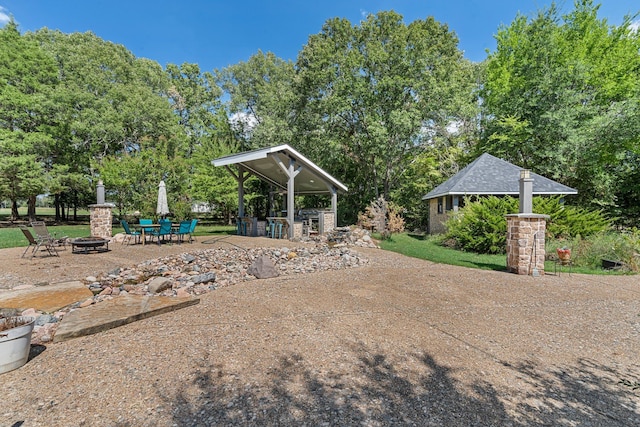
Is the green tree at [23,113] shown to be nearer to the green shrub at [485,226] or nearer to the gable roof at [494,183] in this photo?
the green shrub at [485,226]

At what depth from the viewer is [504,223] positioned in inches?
408

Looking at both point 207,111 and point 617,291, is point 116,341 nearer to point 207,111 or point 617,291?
point 617,291

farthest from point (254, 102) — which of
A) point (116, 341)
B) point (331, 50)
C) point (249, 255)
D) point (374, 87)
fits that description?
point (116, 341)

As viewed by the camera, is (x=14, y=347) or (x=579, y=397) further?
(x=14, y=347)

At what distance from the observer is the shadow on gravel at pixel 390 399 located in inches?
82.0

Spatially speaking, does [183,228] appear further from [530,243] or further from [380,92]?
[380,92]

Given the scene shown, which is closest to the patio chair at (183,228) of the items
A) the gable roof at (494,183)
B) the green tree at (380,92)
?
the gable roof at (494,183)

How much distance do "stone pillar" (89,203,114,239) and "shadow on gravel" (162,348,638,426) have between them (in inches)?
438

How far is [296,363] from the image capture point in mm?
2805

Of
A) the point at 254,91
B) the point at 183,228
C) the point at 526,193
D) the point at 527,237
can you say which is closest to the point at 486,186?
the point at 526,193

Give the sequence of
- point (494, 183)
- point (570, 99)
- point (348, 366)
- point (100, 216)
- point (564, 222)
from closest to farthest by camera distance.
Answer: point (348, 366) → point (564, 222) → point (100, 216) → point (494, 183) → point (570, 99)

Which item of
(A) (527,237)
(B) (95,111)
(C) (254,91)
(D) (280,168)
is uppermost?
(C) (254,91)

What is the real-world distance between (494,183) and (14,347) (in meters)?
16.2

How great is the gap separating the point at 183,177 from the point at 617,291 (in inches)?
826
